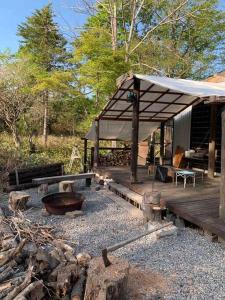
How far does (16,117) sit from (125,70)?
6172 mm

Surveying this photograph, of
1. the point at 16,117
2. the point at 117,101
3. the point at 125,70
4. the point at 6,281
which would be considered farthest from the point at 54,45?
the point at 6,281

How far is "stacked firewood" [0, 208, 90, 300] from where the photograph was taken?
2717mm

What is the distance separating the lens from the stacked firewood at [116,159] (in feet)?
34.3

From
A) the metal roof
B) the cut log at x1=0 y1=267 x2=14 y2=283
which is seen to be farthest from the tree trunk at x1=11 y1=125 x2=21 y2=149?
the cut log at x1=0 y1=267 x2=14 y2=283

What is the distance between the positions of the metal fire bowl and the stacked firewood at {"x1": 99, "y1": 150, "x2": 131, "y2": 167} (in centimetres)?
425

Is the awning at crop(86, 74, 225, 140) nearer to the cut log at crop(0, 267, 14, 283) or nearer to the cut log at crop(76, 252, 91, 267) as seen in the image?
the cut log at crop(76, 252, 91, 267)

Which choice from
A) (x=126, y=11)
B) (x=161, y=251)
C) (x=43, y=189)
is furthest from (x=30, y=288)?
(x=126, y=11)

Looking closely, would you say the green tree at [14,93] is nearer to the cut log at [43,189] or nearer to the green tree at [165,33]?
the green tree at [165,33]

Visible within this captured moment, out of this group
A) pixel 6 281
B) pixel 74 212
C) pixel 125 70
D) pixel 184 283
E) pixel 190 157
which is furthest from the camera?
pixel 125 70

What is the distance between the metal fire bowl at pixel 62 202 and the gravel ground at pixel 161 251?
157 millimetres

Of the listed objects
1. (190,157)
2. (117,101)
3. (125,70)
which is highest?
(125,70)

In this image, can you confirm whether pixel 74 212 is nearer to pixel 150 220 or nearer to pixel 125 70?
pixel 150 220

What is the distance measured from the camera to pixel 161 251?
3941 millimetres

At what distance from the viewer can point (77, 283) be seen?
289 centimetres
